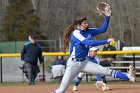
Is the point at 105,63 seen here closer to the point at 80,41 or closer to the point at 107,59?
the point at 107,59

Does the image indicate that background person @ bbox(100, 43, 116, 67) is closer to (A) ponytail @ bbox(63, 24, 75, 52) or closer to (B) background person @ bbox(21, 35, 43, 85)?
(B) background person @ bbox(21, 35, 43, 85)

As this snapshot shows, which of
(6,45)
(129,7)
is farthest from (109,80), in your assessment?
(129,7)

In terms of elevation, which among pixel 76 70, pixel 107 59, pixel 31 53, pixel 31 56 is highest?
pixel 76 70

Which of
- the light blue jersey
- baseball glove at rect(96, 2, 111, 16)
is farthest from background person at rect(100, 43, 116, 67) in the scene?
baseball glove at rect(96, 2, 111, 16)

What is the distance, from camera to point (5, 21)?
55.9 meters

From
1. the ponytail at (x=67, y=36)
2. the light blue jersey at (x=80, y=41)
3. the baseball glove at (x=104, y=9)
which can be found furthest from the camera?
the baseball glove at (x=104, y=9)

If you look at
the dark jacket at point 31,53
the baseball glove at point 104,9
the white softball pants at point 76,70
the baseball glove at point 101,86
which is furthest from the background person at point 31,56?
the white softball pants at point 76,70

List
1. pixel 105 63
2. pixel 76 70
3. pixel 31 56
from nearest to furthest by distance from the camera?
pixel 76 70 < pixel 31 56 < pixel 105 63

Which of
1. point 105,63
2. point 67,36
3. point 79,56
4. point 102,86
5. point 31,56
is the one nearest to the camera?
point 79,56

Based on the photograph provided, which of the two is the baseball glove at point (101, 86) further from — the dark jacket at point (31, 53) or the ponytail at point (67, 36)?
the dark jacket at point (31, 53)

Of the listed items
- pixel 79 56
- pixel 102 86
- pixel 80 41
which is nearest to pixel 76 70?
pixel 79 56

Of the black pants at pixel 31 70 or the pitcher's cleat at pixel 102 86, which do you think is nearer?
the pitcher's cleat at pixel 102 86

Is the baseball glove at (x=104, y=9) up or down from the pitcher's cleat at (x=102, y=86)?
up

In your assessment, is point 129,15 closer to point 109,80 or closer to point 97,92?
point 109,80
